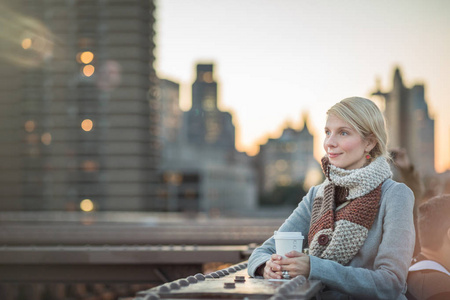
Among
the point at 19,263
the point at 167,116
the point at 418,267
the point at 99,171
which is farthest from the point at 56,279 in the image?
the point at 167,116

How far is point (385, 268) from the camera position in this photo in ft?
11.5

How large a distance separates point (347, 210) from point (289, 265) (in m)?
0.43

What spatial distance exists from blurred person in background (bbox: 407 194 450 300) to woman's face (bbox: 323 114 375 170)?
946 millimetres

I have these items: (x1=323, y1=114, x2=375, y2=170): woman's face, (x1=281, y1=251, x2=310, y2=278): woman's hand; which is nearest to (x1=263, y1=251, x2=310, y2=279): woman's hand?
(x1=281, y1=251, x2=310, y2=278): woman's hand

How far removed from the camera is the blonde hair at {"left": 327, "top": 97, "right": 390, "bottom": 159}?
3.70m

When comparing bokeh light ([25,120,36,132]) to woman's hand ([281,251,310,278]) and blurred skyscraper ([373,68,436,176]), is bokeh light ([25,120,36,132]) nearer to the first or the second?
blurred skyscraper ([373,68,436,176])

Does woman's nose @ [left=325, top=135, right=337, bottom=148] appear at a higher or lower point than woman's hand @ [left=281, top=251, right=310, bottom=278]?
higher

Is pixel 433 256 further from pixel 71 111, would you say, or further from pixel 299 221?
pixel 71 111

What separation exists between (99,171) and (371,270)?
103468mm

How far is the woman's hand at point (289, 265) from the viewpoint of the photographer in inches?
139

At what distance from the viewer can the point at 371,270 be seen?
11.7 feet

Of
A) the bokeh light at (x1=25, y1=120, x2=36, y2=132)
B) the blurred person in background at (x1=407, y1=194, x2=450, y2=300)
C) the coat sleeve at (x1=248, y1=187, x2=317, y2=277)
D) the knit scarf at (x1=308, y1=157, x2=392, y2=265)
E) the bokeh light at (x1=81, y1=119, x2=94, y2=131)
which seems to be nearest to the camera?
the knit scarf at (x1=308, y1=157, x2=392, y2=265)

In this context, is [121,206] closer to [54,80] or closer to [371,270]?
[54,80]

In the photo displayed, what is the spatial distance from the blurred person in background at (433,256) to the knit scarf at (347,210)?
2.72 ft
